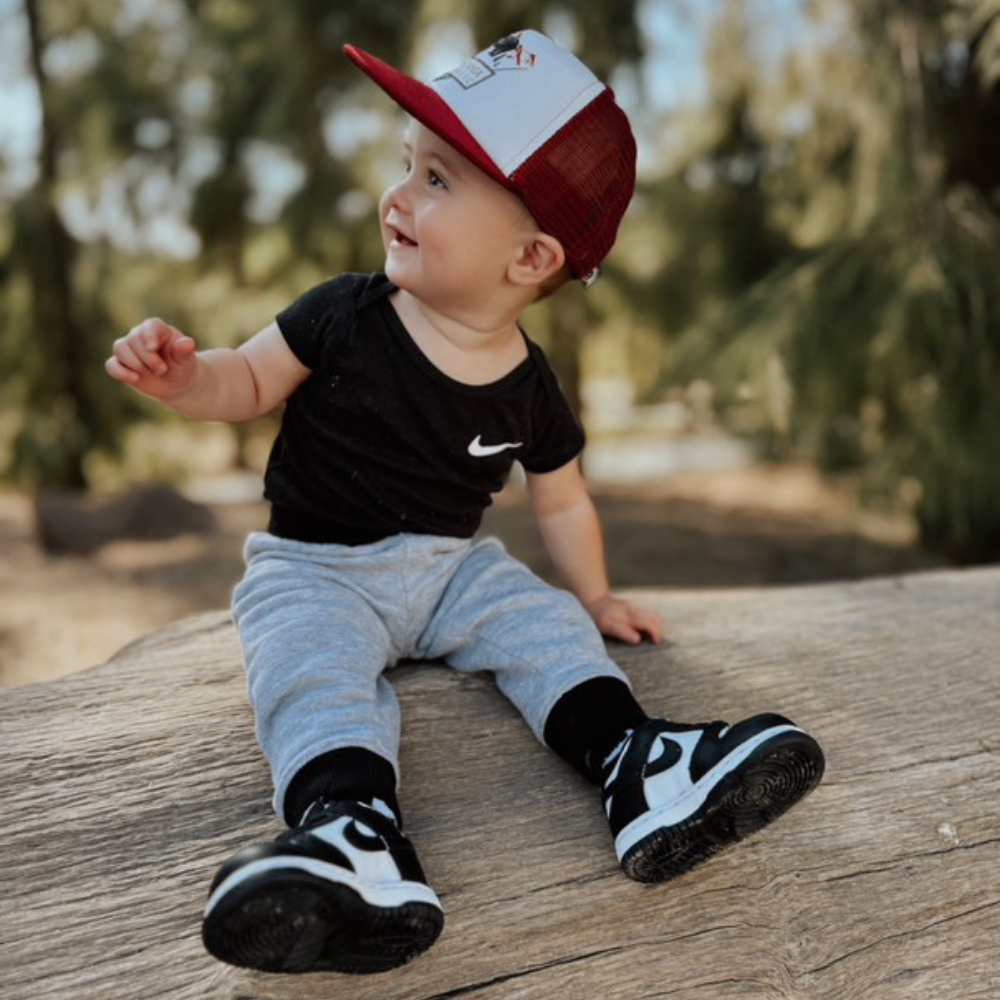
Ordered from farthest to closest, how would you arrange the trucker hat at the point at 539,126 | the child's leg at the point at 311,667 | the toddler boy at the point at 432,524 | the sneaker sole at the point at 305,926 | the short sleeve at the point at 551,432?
1. the short sleeve at the point at 551,432
2. the trucker hat at the point at 539,126
3. the child's leg at the point at 311,667
4. the toddler boy at the point at 432,524
5. the sneaker sole at the point at 305,926

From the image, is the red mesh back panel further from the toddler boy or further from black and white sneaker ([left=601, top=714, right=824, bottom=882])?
black and white sneaker ([left=601, top=714, right=824, bottom=882])

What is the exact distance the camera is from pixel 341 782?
Result: 130 cm

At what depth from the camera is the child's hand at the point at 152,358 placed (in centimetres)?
139

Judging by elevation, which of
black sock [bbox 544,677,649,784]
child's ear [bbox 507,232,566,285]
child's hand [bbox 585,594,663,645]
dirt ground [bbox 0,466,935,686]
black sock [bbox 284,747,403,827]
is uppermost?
child's ear [bbox 507,232,566,285]

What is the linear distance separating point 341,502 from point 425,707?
37cm

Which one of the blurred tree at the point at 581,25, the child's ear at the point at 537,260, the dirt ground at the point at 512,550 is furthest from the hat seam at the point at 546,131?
the blurred tree at the point at 581,25

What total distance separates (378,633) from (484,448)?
1.16 ft

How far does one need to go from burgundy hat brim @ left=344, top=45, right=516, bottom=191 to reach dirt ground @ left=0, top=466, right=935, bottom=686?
10.3ft

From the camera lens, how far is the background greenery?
3.96 metres

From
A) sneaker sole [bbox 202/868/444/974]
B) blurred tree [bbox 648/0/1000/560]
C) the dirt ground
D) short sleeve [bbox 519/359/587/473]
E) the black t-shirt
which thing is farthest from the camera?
the dirt ground

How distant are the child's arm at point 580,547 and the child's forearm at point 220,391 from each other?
0.54 m

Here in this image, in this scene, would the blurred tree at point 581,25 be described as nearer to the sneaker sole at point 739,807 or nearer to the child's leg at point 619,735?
the child's leg at point 619,735

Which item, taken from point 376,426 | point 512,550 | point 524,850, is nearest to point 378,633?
point 376,426

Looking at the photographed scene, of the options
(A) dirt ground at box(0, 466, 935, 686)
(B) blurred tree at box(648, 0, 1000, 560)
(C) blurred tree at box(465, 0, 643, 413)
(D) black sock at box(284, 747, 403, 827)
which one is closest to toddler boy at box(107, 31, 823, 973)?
(D) black sock at box(284, 747, 403, 827)
